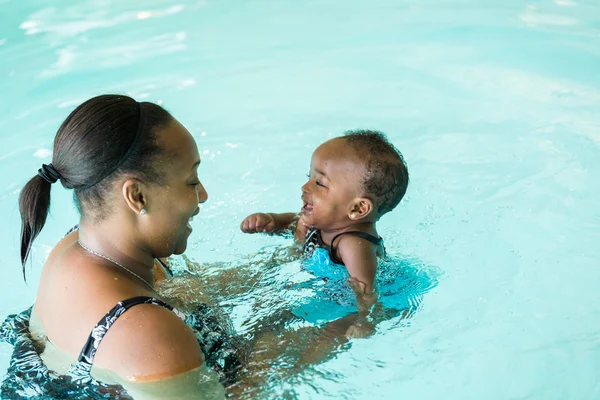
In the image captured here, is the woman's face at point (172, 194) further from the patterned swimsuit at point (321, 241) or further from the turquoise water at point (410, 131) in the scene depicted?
the patterned swimsuit at point (321, 241)

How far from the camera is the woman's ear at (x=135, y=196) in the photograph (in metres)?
2.12

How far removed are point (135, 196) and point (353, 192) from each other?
1346mm

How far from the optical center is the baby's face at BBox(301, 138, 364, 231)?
3271 millimetres

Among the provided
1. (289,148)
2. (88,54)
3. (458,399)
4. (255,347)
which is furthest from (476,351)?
(88,54)

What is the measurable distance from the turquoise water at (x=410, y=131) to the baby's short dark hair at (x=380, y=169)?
0.51 m

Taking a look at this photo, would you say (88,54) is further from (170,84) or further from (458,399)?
(458,399)

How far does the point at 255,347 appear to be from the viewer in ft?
8.52

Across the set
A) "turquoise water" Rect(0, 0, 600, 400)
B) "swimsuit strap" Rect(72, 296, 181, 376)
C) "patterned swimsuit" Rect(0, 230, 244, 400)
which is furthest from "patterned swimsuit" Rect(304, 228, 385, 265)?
"swimsuit strap" Rect(72, 296, 181, 376)

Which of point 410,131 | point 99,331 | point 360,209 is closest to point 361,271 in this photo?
point 360,209

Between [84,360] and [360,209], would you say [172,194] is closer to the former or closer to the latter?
[84,360]

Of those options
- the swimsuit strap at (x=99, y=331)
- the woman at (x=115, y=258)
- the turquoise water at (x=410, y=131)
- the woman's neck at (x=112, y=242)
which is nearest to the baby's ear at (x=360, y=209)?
the turquoise water at (x=410, y=131)

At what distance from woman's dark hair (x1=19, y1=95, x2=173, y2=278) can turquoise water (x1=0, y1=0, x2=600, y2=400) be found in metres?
0.88

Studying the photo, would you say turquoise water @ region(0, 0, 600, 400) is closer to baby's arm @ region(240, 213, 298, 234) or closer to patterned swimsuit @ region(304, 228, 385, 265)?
baby's arm @ region(240, 213, 298, 234)

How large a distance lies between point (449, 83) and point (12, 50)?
12.1 ft
